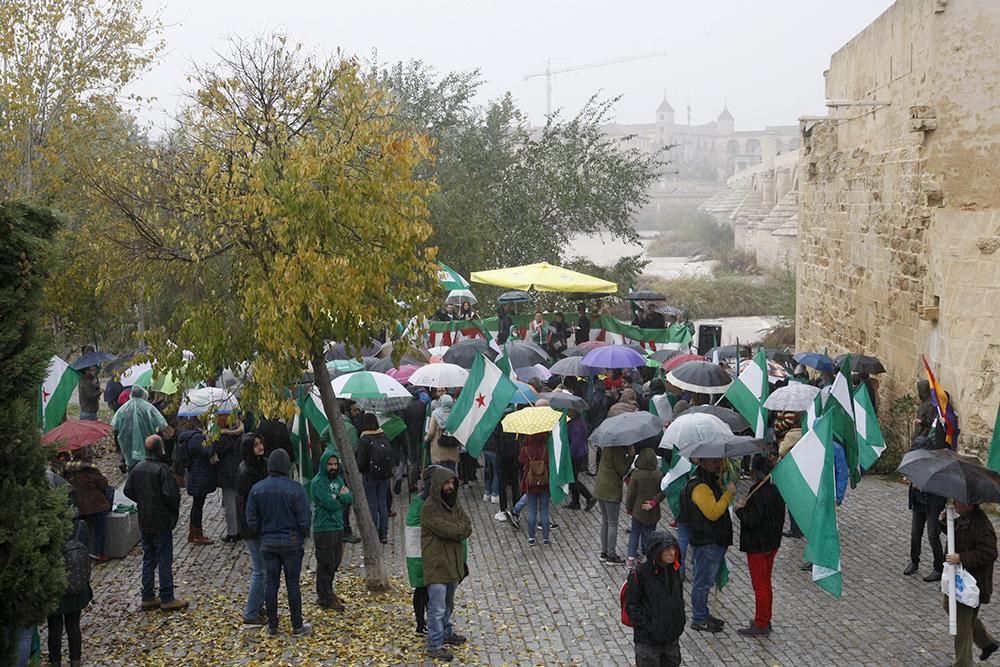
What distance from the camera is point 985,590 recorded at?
8.57 metres

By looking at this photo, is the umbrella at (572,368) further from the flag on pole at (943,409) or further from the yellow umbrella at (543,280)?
the flag on pole at (943,409)

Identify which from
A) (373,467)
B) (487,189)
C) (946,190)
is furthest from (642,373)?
(487,189)

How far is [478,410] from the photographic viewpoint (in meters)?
12.7

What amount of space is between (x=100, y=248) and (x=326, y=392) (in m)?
2.34

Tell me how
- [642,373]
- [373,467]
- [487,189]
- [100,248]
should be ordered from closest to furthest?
[100,248] → [373,467] → [642,373] → [487,189]

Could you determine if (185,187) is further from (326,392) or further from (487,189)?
(487,189)

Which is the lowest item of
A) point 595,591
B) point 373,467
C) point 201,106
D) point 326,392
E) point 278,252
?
point 595,591

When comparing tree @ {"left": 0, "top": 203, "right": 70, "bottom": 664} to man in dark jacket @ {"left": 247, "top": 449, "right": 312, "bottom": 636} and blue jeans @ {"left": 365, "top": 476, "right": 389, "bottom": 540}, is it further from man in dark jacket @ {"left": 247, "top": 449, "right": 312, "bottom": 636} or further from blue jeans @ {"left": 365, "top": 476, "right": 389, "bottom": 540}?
blue jeans @ {"left": 365, "top": 476, "right": 389, "bottom": 540}

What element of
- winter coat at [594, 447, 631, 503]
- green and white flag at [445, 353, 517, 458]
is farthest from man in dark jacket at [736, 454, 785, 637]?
green and white flag at [445, 353, 517, 458]

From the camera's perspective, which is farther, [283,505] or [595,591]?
[595,591]

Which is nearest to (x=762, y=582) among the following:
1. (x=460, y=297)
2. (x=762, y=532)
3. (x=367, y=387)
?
(x=762, y=532)

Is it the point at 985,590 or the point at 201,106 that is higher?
the point at 201,106

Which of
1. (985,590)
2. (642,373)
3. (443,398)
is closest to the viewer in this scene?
(985,590)

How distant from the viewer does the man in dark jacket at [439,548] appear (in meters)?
8.84
